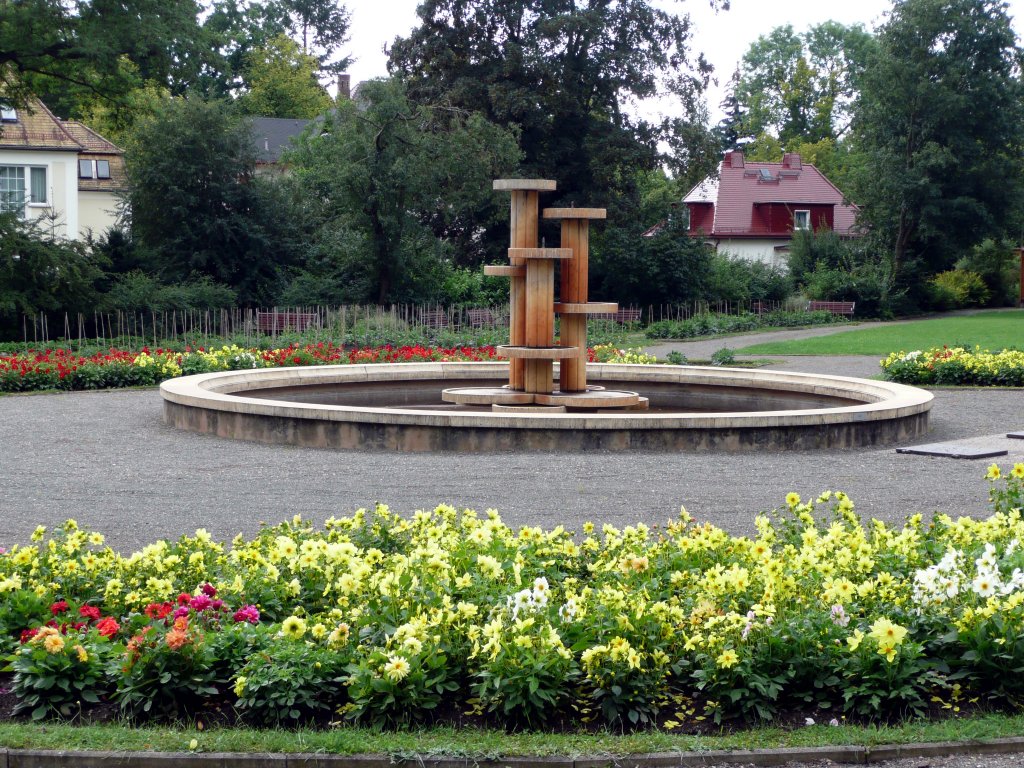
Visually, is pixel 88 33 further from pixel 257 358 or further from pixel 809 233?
pixel 809 233

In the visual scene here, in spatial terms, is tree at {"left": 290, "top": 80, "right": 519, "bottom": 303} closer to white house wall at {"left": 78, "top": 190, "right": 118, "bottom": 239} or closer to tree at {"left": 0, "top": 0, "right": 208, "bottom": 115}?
tree at {"left": 0, "top": 0, "right": 208, "bottom": 115}

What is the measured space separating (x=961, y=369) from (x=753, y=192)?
3956 cm

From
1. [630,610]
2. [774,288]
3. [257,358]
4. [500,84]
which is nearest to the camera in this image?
[630,610]

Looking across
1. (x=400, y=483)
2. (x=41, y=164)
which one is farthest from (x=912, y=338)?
(x=41, y=164)

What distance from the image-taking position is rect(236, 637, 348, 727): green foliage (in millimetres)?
4754

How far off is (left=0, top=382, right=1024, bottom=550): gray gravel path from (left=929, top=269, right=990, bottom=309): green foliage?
42.5 meters

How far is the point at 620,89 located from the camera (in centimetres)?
4288

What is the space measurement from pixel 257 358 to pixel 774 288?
1151 inches

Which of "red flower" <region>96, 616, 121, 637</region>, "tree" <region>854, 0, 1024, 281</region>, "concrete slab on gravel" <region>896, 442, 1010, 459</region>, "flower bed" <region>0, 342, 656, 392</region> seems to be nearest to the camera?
"red flower" <region>96, 616, 121, 637</region>

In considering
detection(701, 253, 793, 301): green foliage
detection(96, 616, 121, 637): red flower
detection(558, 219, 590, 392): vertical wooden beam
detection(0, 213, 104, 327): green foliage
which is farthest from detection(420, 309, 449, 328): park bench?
detection(96, 616, 121, 637): red flower

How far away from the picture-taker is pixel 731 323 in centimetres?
3903

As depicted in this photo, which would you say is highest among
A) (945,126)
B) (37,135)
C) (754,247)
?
(945,126)

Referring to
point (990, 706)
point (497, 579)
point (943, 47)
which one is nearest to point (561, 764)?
point (497, 579)

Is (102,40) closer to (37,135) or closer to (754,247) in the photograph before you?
(37,135)
